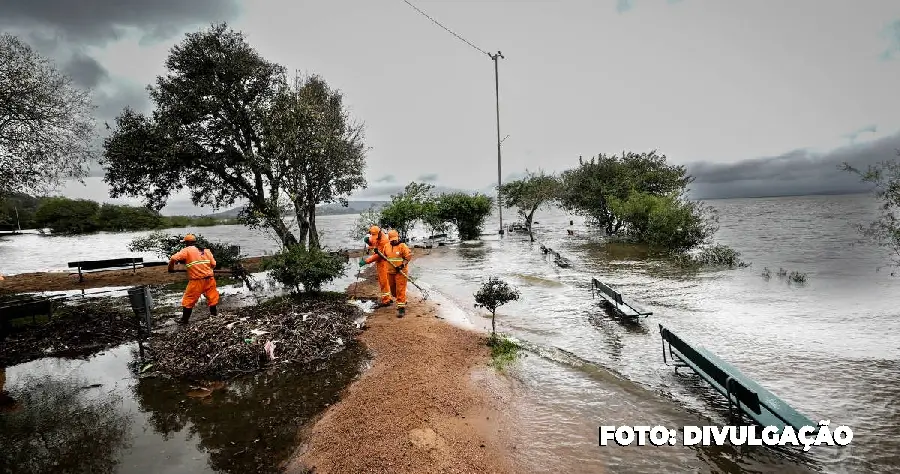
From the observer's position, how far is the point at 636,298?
1256 cm

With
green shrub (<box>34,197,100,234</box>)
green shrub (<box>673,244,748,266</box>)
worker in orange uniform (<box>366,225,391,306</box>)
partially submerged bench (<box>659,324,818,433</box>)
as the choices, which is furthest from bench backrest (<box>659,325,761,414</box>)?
green shrub (<box>34,197,100,234</box>)

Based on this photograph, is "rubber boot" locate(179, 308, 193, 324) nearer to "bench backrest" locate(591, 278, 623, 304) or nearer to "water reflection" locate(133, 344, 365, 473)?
"water reflection" locate(133, 344, 365, 473)

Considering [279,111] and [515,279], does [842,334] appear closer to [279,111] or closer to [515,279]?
Result: [515,279]

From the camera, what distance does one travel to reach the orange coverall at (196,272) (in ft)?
29.3

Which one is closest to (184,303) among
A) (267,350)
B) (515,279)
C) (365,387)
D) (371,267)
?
(267,350)

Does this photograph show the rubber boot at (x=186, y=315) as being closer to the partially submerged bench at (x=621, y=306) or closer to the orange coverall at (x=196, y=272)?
the orange coverall at (x=196, y=272)

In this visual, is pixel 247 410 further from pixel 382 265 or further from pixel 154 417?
pixel 382 265

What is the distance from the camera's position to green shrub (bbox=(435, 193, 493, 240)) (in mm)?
30328

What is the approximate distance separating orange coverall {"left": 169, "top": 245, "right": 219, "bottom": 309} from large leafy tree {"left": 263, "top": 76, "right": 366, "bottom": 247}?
404 centimetres

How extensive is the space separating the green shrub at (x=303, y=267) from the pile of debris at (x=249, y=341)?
1.33 metres

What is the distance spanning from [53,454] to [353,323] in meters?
5.04

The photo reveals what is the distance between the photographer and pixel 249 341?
715cm

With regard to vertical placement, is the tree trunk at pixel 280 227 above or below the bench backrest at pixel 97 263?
above

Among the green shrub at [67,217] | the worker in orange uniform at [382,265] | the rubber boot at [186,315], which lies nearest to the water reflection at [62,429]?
the rubber boot at [186,315]
